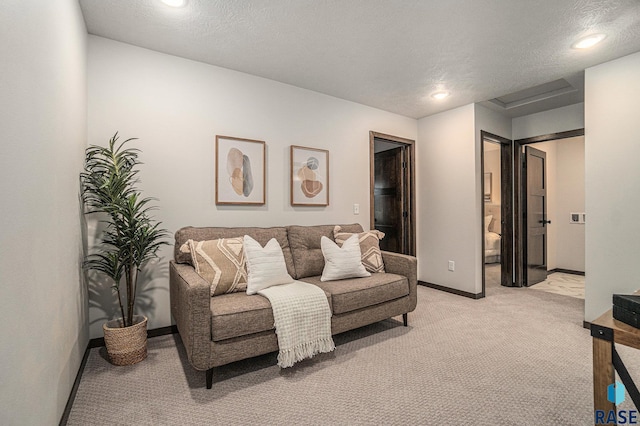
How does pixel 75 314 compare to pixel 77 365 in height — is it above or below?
above

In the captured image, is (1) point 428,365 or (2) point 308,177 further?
(2) point 308,177

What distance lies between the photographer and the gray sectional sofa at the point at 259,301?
182 cm

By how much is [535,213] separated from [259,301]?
4479 mm

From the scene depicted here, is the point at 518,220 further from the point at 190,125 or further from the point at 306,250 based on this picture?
the point at 190,125

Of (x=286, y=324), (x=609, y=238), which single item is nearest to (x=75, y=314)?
(x=286, y=324)

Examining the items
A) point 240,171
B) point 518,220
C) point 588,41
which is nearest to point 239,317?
point 240,171

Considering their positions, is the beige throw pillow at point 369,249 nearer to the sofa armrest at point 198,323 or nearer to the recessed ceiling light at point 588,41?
the sofa armrest at point 198,323

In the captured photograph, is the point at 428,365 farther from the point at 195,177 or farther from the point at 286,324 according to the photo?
the point at 195,177

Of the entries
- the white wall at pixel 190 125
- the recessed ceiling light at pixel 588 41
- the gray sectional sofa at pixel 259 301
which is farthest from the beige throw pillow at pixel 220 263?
the recessed ceiling light at pixel 588 41

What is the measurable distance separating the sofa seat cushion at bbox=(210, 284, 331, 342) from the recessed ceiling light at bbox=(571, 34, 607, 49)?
124 inches

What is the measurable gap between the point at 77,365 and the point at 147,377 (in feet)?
1.38

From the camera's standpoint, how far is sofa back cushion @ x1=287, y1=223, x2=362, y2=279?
2877mm

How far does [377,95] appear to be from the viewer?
3.62 meters

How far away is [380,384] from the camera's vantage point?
1.93 m
